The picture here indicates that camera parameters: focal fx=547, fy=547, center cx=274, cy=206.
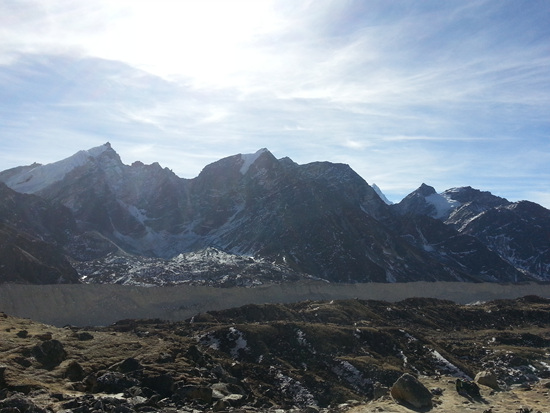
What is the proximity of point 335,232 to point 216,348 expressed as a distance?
14489cm

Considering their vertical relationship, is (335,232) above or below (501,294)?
above

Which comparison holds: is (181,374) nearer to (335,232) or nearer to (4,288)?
(4,288)

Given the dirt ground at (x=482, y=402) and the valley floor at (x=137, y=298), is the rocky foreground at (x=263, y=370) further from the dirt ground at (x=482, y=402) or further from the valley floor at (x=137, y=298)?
the valley floor at (x=137, y=298)

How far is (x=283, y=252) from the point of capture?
173m

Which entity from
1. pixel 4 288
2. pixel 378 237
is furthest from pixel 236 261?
pixel 4 288

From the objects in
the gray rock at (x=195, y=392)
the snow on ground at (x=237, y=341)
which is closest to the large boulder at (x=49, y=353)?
the gray rock at (x=195, y=392)

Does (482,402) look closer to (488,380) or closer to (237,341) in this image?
(488,380)

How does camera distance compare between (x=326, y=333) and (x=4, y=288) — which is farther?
(x=4, y=288)

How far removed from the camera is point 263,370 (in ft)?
127

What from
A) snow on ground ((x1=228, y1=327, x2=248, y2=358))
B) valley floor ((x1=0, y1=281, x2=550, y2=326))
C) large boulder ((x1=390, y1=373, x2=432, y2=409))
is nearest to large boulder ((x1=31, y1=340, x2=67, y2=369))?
snow on ground ((x1=228, y1=327, x2=248, y2=358))

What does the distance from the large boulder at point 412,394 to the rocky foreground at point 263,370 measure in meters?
0.06

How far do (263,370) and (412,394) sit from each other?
34.1 ft

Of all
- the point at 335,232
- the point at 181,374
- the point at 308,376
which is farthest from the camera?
the point at 335,232

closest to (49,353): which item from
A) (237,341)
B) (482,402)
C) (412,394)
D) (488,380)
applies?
(237,341)
